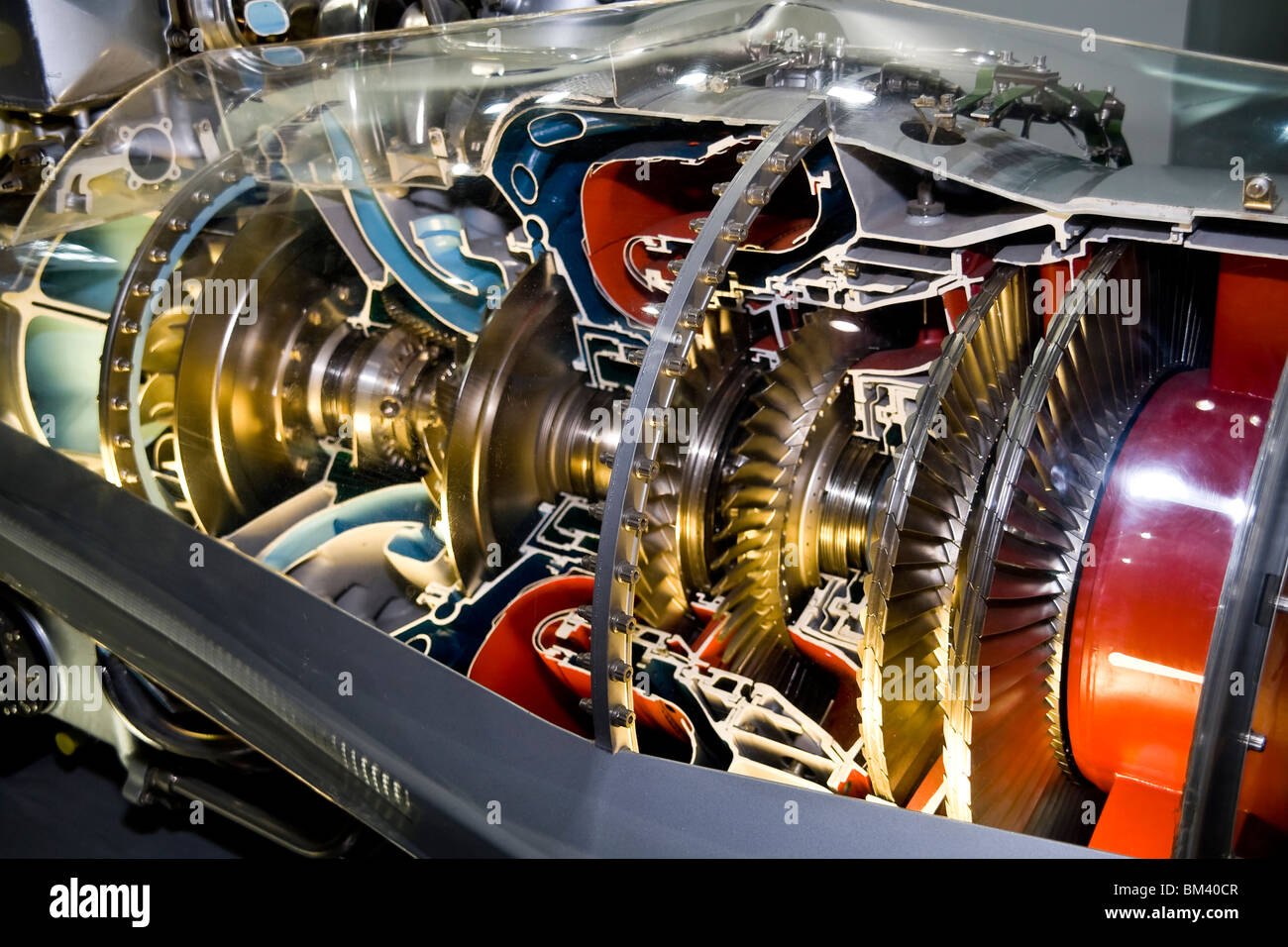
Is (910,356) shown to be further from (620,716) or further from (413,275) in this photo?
(413,275)

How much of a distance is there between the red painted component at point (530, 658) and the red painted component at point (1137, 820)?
86 cm

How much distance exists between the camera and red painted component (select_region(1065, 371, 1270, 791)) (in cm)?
139

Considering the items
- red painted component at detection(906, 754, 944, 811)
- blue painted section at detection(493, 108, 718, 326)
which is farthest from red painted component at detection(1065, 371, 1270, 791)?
blue painted section at detection(493, 108, 718, 326)

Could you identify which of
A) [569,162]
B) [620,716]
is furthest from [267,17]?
[620,716]

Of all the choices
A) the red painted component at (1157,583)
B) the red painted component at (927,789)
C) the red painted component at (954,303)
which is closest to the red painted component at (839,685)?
the red painted component at (927,789)

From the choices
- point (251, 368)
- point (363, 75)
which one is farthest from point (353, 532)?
point (363, 75)

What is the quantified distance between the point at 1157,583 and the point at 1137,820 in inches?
11.6

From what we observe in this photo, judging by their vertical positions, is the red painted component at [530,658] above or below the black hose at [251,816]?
above

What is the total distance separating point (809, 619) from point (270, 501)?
127 centimetres

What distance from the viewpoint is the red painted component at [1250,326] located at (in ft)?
4.58

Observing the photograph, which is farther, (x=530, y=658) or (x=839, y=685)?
(x=530, y=658)

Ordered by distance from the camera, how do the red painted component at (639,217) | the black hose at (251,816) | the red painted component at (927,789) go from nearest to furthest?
the red painted component at (927,789), the red painted component at (639,217), the black hose at (251,816)

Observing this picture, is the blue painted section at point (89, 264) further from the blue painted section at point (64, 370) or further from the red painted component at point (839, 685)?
the red painted component at point (839, 685)

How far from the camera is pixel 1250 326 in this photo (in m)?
1.46
